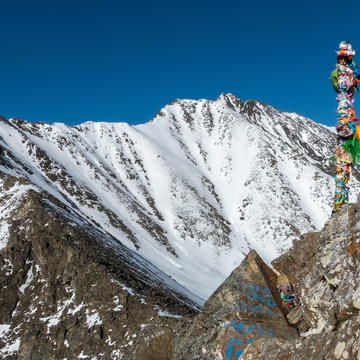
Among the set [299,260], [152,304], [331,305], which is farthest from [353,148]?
[152,304]

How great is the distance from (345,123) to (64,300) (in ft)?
60.9

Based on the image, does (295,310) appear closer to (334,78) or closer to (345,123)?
(345,123)

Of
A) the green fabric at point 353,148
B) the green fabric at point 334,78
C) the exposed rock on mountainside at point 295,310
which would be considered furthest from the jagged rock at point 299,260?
the green fabric at point 334,78

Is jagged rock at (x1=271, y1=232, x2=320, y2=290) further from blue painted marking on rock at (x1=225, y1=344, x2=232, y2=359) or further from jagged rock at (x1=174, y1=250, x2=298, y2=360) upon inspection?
blue painted marking on rock at (x1=225, y1=344, x2=232, y2=359)

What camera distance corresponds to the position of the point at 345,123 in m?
9.12

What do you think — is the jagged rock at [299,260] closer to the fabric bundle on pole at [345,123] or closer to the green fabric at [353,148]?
the fabric bundle on pole at [345,123]

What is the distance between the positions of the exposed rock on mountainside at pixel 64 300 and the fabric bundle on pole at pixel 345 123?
28.2 feet

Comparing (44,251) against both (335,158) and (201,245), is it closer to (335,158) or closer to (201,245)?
(335,158)

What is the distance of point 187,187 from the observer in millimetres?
102250

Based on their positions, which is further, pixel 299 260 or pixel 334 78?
pixel 334 78

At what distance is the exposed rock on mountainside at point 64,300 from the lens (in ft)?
53.8

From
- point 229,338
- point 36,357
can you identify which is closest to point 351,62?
point 229,338

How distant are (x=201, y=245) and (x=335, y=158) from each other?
73.2 m

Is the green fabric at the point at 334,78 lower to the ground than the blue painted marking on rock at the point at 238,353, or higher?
higher
